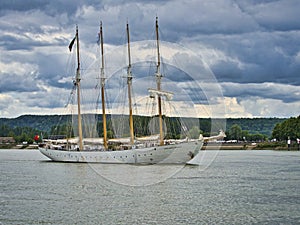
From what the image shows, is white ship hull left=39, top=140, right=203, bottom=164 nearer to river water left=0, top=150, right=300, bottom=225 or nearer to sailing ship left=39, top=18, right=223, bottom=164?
sailing ship left=39, top=18, right=223, bottom=164

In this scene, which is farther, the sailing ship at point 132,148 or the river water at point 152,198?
the sailing ship at point 132,148

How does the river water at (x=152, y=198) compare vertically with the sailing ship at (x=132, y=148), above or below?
below

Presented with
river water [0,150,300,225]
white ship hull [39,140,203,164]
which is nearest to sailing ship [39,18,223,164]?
white ship hull [39,140,203,164]

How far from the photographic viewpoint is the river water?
46.5m

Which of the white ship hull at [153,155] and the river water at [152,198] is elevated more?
the white ship hull at [153,155]

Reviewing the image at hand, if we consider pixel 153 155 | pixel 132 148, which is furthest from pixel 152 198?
Answer: pixel 132 148

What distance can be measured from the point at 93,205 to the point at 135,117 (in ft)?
238

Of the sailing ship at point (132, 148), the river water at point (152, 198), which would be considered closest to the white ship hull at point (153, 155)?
the sailing ship at point (132, 148)

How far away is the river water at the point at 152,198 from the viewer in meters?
46.5

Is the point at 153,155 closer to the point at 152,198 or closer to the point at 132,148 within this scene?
the point at 132,148

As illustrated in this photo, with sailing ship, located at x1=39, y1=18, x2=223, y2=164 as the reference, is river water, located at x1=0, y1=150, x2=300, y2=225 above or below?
below

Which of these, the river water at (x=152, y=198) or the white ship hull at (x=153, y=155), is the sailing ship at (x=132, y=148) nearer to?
the white ship hull at (x=153, y=155)

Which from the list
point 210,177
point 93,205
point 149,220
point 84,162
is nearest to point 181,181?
point 210,177

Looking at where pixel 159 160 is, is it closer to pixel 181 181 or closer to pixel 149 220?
pixel 181 181
